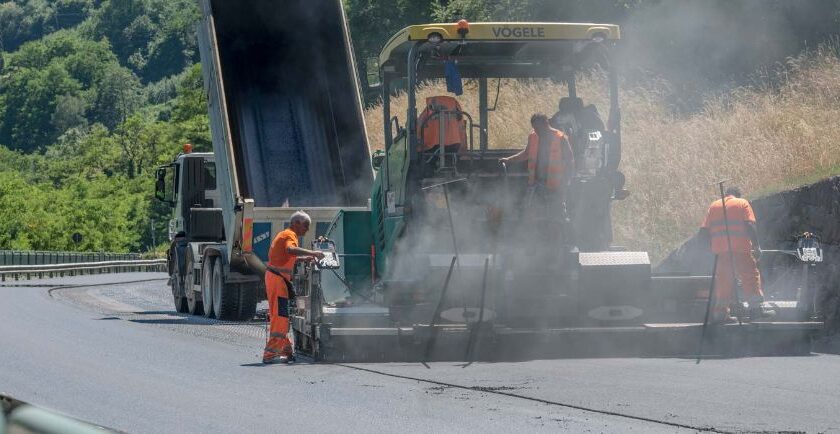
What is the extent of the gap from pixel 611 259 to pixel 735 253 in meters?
1.46

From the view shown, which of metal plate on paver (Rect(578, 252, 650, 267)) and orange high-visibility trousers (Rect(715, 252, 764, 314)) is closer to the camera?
metal plate on paver (Rect(578, 252, 650, 267))

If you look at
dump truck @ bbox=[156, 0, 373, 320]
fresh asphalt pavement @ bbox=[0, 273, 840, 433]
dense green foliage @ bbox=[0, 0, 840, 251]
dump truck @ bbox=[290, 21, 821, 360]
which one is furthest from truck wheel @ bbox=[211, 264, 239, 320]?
dump truck @ bbox=[290, 21, 821, 360]

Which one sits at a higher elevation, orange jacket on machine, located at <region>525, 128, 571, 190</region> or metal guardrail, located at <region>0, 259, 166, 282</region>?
orange jacket on machine, located at <region>525, 128, 571, 190</region>

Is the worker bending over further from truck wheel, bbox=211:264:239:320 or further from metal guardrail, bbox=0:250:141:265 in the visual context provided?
metal guardrail, bbox=0:250:141:265

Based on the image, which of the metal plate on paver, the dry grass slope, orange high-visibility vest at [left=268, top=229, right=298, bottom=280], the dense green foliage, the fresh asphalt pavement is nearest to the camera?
the fresh asphalt pavement

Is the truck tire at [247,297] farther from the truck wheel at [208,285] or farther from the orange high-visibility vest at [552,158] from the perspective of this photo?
the orange high-visibility vest at [552,158]

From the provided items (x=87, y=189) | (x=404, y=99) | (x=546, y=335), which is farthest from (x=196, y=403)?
(x=87, y=189)

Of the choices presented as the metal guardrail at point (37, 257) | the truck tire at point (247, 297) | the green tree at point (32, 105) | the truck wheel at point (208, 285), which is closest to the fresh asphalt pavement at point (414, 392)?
the truck tire at point (247, 297)

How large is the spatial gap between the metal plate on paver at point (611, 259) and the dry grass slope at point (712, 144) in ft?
11.1

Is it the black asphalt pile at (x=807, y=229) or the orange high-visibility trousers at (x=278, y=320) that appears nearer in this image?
the orange high-visibility trousers at (x=278, y=320)

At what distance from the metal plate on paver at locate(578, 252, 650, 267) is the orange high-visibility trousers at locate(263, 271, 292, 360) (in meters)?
2.71

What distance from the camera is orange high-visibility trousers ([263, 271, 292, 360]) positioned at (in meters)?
12.1

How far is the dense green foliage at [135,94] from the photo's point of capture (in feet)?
92.6

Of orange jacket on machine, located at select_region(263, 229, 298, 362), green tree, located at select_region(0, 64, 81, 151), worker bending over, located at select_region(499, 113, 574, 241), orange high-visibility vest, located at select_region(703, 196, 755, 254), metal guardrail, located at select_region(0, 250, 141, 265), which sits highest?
green tree, located at select_region(0, 64, 81, 151)
